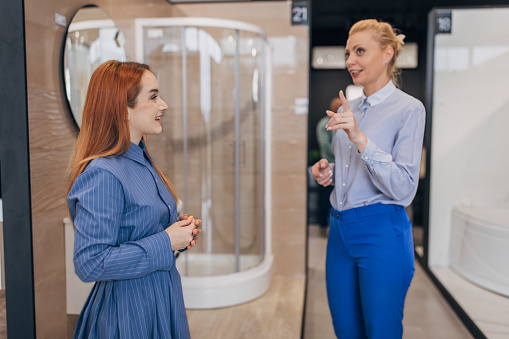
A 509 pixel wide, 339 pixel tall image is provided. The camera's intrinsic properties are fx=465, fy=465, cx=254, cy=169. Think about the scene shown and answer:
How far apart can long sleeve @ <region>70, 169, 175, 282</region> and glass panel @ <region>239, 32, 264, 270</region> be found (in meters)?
2.02

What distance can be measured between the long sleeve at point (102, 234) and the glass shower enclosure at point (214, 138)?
169 centimetres

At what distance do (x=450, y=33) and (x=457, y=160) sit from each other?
0.82 m

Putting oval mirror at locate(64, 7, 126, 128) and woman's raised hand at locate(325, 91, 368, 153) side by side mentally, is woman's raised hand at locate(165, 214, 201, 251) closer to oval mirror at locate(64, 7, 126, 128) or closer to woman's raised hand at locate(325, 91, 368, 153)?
woman's raised hand at locate(325, 91, 368, 153)

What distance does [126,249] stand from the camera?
120 centimetres

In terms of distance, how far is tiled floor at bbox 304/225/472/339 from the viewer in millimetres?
2549

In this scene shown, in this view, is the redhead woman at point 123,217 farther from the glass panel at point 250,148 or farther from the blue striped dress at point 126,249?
the glass panel at point 250,148

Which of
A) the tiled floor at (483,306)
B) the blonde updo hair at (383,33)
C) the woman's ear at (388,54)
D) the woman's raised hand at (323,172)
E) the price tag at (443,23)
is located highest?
the price tag at (443,23)

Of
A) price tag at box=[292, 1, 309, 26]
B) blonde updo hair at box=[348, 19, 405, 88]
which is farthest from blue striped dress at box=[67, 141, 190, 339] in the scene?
price tag at box=[292, 1, 309, 26]

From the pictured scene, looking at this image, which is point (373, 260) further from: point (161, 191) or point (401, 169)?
point (161, 191)

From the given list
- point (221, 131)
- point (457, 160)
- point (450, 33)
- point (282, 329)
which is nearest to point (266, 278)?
point (282, 329)

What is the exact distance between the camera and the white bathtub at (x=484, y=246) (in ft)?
7.74

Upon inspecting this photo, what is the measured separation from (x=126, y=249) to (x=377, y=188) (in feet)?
2.85

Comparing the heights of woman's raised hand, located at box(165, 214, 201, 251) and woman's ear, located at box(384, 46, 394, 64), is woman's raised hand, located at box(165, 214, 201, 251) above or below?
below

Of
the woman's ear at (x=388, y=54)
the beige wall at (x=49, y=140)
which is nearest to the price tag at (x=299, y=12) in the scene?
the beige wall at (x=49, y=140)
